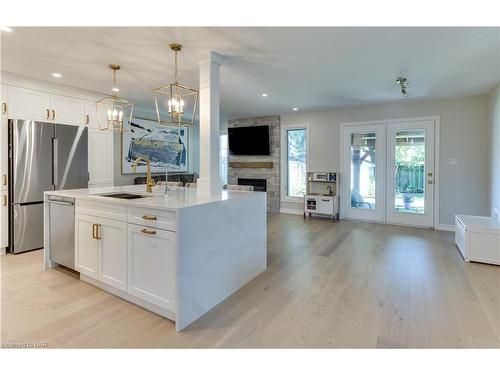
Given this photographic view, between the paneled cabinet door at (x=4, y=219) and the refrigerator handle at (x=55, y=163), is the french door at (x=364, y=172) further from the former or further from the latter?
the paneled cabinet door at (x=4, y=219)

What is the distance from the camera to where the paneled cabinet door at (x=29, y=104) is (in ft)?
12.3

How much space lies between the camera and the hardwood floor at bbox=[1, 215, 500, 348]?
190cm

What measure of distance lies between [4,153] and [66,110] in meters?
1.10

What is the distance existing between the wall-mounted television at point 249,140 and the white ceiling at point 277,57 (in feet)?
7.49

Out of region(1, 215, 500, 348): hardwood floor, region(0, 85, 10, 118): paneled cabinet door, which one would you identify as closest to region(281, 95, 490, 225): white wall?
region(1, 215, 500, 348): hardwood floor

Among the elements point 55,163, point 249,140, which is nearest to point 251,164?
A: point 249,140

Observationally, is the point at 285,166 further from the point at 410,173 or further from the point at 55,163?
the point at 55,163

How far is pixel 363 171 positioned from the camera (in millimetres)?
5887

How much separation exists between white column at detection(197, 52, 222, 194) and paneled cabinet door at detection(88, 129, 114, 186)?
2606 millimetres
